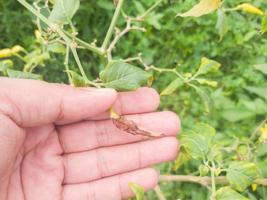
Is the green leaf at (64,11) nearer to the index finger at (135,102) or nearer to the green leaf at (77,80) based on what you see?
the green leaf at (77,80)

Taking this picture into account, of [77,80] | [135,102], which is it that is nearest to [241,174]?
[135,102]

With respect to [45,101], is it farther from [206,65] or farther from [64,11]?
[206,65]

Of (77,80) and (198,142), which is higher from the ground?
(77,80)

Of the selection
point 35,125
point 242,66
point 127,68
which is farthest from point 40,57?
point 242,66

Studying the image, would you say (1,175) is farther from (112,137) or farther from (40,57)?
(40,57)

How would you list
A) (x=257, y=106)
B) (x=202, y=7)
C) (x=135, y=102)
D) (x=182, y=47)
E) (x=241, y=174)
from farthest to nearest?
(x=182, y=47)
(x=257, y=106)
(x=135, y=102)
(x=241, y=174)
(x=202, y=7)

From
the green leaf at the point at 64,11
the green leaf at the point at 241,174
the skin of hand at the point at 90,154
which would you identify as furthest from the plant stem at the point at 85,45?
the green leaf at the point at 241,174
